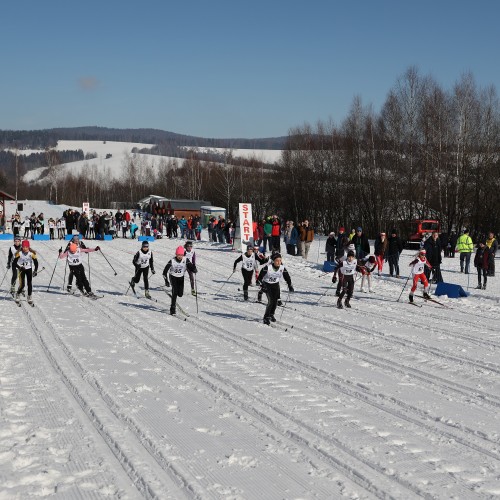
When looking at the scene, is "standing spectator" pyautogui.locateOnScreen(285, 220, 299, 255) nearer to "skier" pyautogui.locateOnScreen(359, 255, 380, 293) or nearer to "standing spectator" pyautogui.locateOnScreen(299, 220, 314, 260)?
"standing spectator" pyautogui.locateOnScreen(299, 220, 314, 260)

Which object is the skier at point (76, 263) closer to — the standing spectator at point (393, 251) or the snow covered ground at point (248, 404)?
the snow covered ground at point (248, 404)

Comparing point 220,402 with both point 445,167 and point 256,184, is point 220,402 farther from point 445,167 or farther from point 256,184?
point 256,184

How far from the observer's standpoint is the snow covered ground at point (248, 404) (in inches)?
226

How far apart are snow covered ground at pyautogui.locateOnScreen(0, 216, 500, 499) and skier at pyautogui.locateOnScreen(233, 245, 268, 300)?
195cm

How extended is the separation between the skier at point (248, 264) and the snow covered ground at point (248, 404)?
1.95 metres

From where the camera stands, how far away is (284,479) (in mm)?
5754

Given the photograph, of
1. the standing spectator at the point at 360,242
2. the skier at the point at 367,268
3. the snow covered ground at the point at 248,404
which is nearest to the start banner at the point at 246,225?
the standing spectator at the point at 360,242

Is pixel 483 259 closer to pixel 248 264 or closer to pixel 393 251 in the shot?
pixel 393 251

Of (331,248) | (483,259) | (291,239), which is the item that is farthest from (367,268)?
(291,239)

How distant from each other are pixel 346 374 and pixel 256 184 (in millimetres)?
73339

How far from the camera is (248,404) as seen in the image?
8062 millimetres

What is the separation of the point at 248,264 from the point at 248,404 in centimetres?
1030

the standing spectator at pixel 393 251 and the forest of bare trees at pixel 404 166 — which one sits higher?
the forest of bare trees at pixel 404 166

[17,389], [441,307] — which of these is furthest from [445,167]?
[17,389]
